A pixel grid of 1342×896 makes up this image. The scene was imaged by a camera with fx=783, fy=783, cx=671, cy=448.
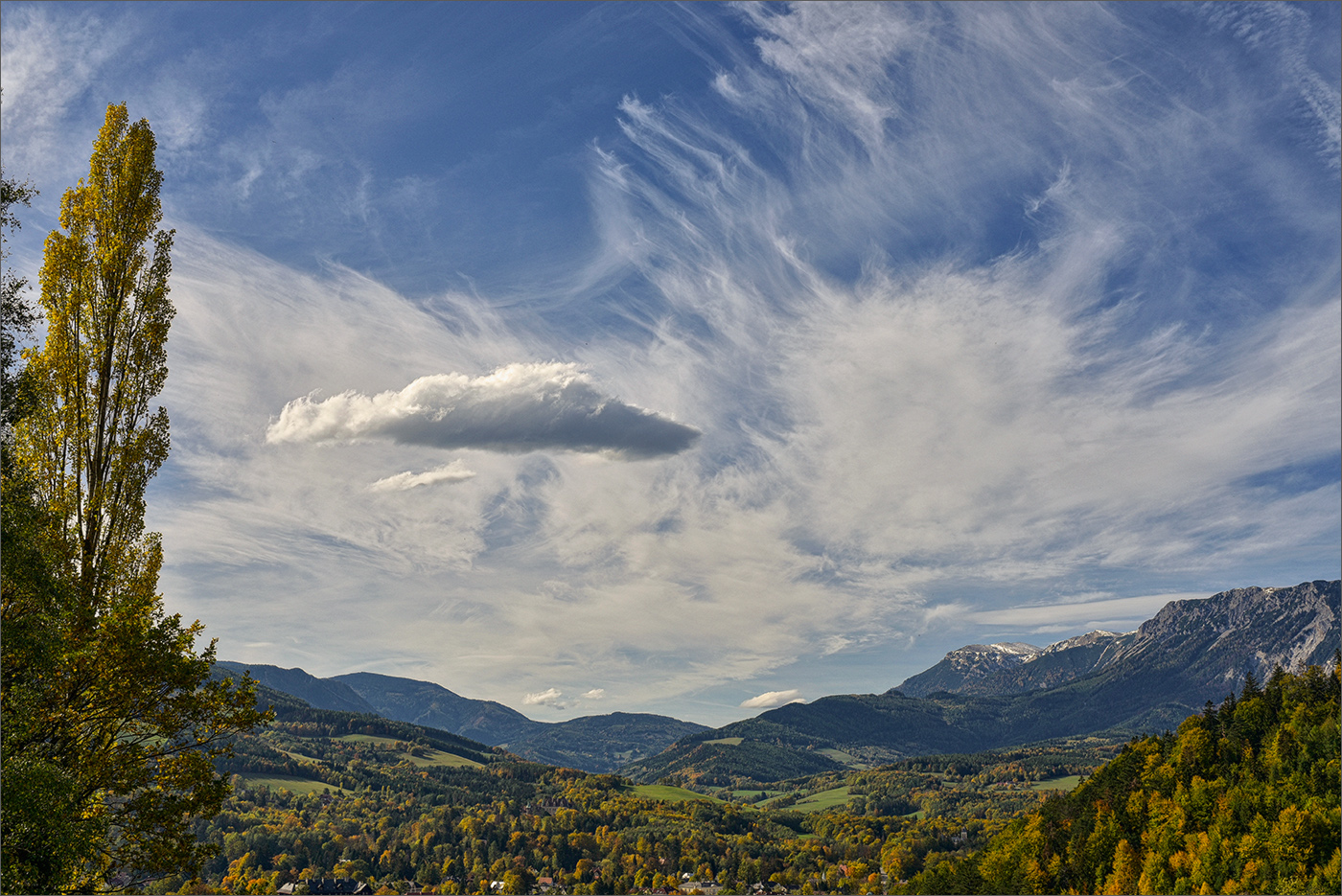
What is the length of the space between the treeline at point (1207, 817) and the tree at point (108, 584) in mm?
143909

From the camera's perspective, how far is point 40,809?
17.6m

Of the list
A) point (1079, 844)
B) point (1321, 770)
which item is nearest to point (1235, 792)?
point (1321, 770)

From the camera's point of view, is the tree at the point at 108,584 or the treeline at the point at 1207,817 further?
the treeline at the point at 1207,817

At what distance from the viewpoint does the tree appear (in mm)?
20109

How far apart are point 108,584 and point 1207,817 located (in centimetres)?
16752

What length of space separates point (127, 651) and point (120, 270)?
13.2 meters

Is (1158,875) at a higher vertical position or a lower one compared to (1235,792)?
lower

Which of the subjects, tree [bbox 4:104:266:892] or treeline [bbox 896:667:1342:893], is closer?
tree [bbox 4:104:266:892]

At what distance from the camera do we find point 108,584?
24031 mm

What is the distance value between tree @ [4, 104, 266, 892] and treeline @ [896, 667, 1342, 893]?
143909 millimetres

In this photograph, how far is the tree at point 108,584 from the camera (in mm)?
20109

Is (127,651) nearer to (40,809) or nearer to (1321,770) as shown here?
(40,809)

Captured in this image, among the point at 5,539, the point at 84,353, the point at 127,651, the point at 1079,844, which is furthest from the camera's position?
the point at 1079,844

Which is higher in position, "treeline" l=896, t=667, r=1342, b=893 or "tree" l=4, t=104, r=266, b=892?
"tree" l=4, t=104, r=266, b=892
